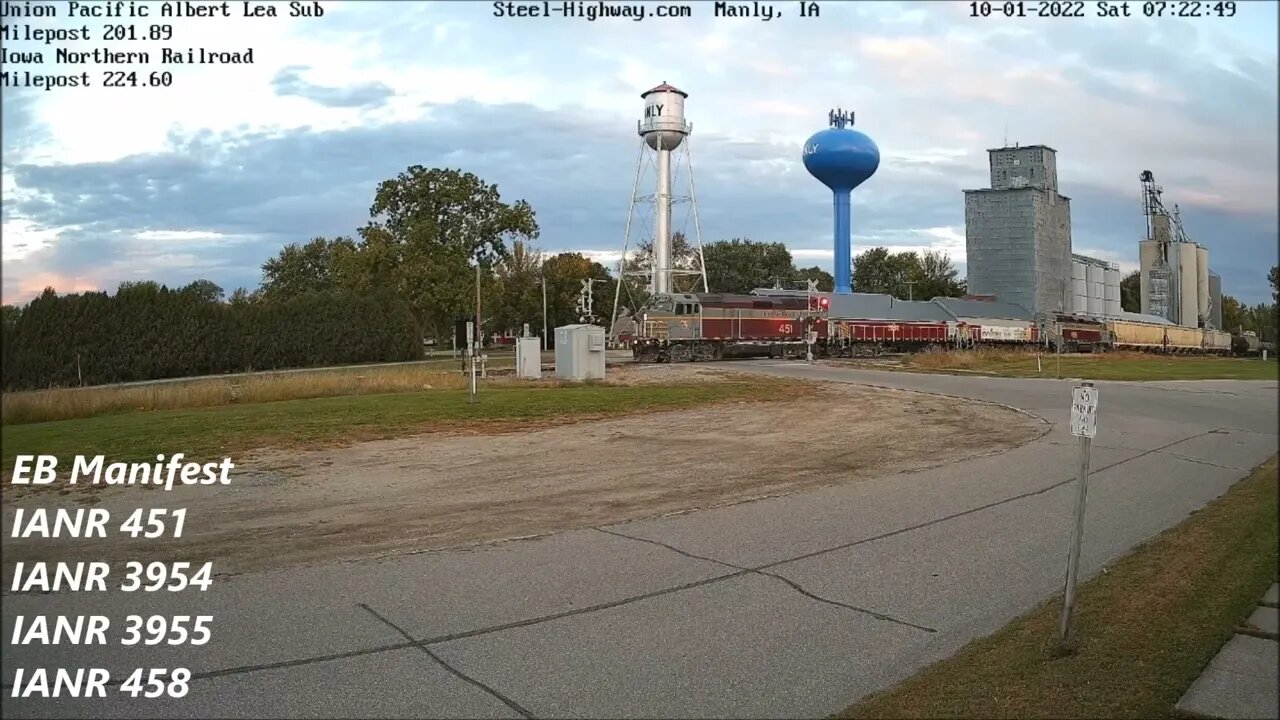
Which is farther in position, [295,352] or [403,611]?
[295,352]

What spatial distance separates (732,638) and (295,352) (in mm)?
46438

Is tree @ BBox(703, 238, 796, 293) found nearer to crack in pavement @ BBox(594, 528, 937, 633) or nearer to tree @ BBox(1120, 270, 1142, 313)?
tree @ BBox(1120, 270, 1142, 313)

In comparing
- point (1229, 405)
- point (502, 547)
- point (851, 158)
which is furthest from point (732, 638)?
point (851, 158)

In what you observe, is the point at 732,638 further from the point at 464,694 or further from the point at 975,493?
the point at 975,493

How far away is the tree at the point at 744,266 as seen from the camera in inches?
4119

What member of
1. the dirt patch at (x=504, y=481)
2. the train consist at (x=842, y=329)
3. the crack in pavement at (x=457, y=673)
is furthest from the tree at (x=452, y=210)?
the crack in pavement at (x=457, y=673)

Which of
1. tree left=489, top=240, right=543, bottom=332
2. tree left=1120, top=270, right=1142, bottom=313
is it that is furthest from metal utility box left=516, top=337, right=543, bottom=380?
tree left=1120, top=270, right=1142, bottom=313

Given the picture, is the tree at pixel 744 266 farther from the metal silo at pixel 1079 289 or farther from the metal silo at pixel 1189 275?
the metal silo at pixel 1189 275

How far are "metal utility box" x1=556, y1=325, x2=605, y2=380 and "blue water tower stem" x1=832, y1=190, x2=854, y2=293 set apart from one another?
52.9m

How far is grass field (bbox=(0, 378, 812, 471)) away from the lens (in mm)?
13906

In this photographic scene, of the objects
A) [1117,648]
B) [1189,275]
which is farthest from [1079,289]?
[1117,648]

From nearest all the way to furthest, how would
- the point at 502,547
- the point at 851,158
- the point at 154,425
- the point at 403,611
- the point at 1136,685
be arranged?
the point at 1136,685
the point at 403,611
the point at 502,547
the point at 154,425
the point at 851,158

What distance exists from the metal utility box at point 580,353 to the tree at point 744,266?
73.7 metres

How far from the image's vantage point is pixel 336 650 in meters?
5.41
